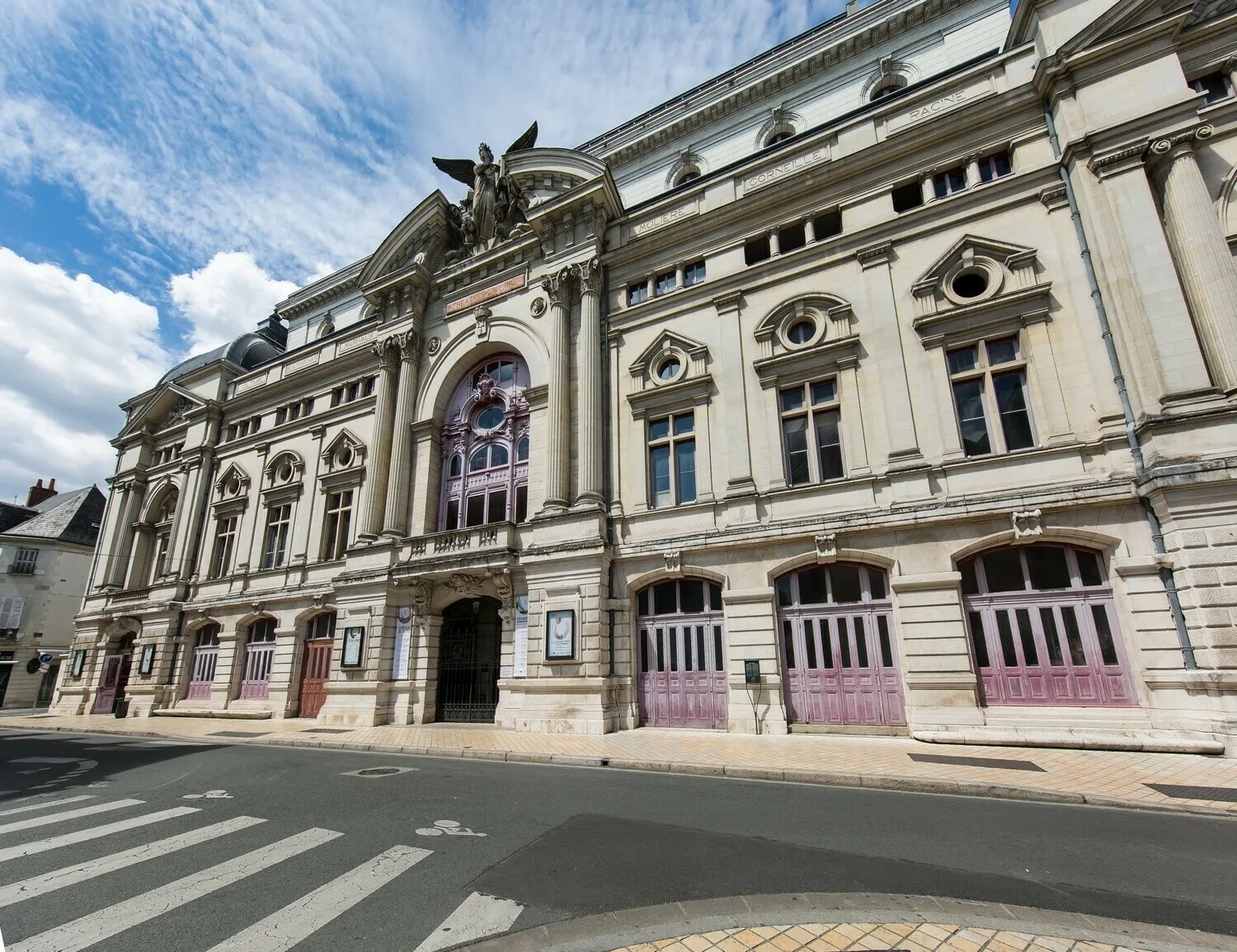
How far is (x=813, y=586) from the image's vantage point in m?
14.4

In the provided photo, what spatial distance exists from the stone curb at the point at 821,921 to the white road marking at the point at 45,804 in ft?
25.1

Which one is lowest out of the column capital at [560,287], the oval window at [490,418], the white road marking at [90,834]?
the white road marking at [90,834]

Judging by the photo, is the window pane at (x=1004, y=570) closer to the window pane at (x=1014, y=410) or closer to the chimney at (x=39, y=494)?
the window pane at (x=1014, y=410)

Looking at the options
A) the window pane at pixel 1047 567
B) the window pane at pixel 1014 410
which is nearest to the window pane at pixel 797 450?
the window pane at pixel 1014 410

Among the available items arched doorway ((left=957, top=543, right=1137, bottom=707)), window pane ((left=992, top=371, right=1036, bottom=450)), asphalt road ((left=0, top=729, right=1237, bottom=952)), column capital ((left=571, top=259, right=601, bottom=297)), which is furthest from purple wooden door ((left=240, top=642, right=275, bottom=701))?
A: window pane ((left=992, top=371, right=1036, bottom=450))

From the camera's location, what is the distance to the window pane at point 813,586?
14.2 m

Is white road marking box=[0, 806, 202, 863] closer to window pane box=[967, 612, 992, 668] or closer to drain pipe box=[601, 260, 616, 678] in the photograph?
drain pipe box=[601, 260, 616, 678]

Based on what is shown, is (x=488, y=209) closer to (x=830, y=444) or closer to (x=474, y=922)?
(x=830, y=444)

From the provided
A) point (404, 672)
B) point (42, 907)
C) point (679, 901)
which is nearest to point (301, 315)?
point (404, 672)

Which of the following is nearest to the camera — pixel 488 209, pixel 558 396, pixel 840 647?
pixel 840 647

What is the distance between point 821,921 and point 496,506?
17.1 m

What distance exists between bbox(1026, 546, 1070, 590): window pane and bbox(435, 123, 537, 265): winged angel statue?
19515mm

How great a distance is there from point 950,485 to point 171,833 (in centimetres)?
1448

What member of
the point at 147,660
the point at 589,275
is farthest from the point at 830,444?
the point at 147,660
